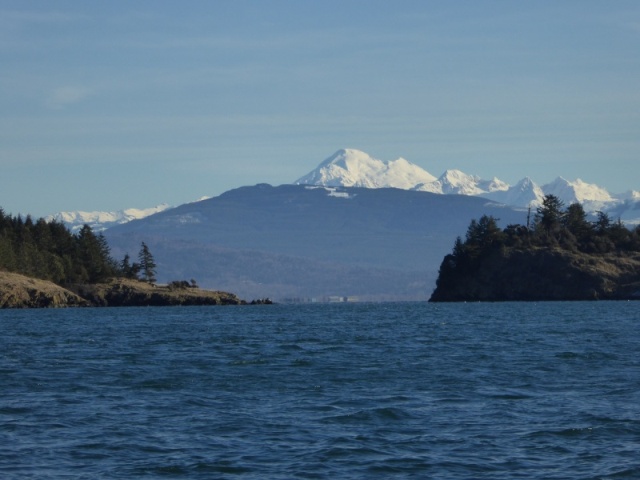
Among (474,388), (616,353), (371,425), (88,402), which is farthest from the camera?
(616,353)

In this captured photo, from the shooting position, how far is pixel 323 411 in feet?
152

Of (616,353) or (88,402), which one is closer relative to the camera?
(88,402)

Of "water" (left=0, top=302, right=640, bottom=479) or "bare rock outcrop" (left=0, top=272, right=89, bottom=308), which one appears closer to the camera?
"water" (left=0, top=302, right=640, bottom=479)

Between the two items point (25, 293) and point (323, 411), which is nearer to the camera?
point (323, 411)

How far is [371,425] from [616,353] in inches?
1301

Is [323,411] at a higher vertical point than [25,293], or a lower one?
lower

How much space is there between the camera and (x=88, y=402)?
49.2m

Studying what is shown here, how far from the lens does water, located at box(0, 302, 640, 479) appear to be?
119 ft

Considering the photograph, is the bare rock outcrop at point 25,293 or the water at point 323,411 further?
the bare rock outcrop at point 25,293

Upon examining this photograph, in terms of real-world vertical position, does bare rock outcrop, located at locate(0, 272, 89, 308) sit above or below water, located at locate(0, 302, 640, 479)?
above

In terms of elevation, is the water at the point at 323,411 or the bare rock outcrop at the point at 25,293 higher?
the bare rock outcrop at the point at 25,293

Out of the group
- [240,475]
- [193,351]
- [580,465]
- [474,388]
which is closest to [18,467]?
[240,475]

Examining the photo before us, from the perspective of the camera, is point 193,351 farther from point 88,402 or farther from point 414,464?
point 414,464

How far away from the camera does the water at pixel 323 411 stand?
3619cm
